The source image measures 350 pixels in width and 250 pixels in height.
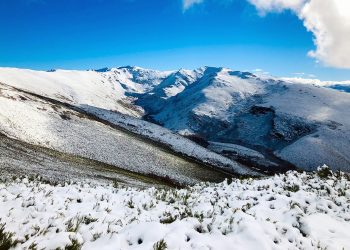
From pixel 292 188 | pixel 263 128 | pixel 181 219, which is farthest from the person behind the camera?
pixel 263 128

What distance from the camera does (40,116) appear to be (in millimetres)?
67125

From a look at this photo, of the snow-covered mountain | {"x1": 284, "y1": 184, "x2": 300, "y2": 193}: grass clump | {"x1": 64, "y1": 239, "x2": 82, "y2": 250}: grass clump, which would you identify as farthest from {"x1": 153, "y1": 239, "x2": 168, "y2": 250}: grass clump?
the snow-covered mountain

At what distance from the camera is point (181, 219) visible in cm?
1098

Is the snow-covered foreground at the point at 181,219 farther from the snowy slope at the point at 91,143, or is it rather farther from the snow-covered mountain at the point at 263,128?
the snow-covered mountain at the point at 263,128

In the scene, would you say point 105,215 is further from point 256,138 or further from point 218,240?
point 256,138

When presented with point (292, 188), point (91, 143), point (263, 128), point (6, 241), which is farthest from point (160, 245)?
point (263, 128)

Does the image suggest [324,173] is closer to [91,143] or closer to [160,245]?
[160,245]

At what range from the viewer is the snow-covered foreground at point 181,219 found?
882 centimetres

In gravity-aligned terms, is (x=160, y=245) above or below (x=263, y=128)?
below

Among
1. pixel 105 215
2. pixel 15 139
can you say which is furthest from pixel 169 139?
pixel 105 215

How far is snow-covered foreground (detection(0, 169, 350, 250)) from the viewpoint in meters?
8.82

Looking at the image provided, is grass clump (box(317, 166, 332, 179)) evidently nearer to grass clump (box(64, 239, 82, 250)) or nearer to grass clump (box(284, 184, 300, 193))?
grass clump (box(284, 184, 300, 193))

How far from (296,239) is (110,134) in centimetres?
6356

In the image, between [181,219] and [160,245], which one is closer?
[160,245]
